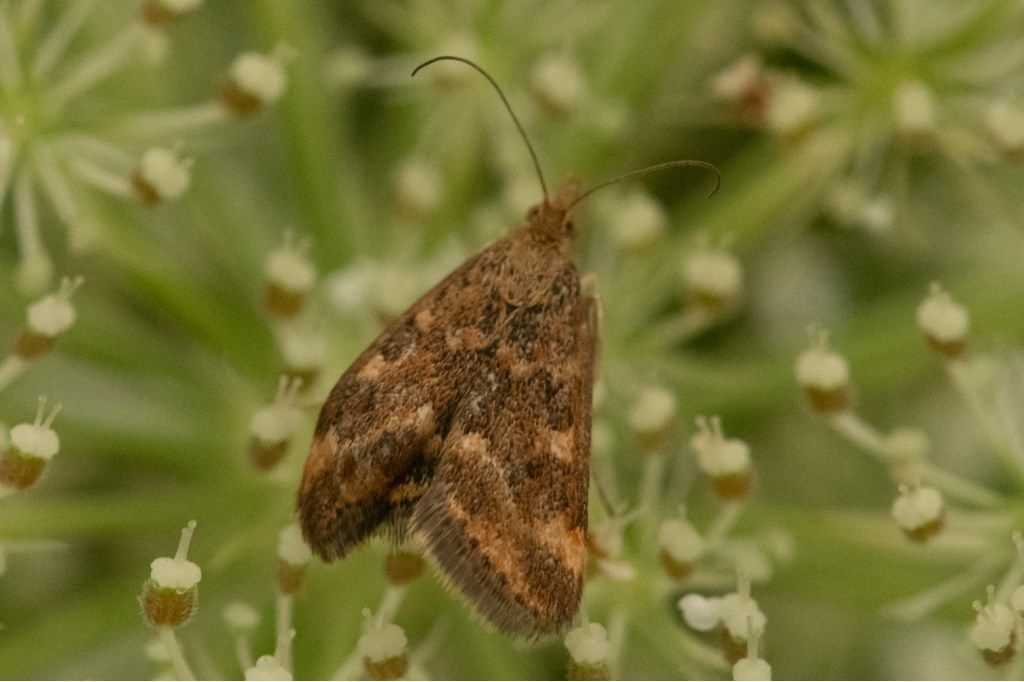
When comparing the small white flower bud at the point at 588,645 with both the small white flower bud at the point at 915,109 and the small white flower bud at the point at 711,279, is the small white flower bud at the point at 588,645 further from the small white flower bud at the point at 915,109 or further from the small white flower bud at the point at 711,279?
the small white flower bud at the point at 915,109

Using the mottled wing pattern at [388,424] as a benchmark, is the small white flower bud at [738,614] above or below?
below

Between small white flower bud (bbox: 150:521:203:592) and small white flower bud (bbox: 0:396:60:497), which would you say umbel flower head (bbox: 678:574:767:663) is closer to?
small white flower bud (bbox: 150:521:203:592)

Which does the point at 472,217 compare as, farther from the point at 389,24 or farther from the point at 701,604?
the point at 701,604

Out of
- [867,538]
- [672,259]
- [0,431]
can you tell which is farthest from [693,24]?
[0,431]

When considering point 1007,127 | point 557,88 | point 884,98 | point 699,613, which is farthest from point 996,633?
point 557,88

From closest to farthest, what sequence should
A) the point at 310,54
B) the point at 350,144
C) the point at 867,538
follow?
the point at 867,538, the point at 310,54, the point at 350,144

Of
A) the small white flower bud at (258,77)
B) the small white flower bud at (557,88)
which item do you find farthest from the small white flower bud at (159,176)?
the small white flower bud at (557,88)
